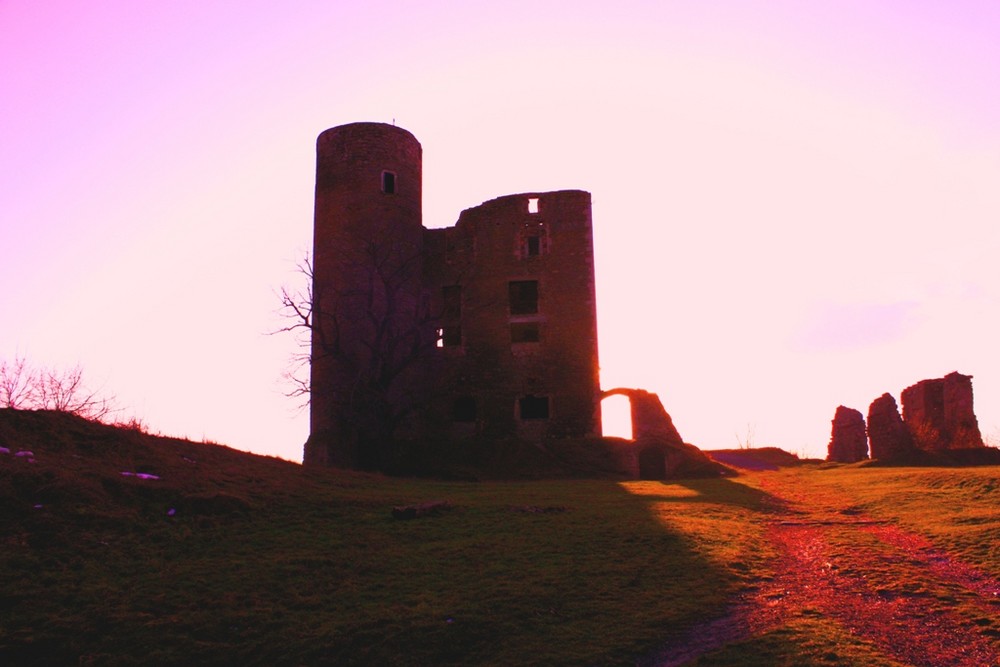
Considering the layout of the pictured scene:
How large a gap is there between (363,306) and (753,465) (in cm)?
1817

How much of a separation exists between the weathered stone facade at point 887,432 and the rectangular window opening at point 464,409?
49.7 ft

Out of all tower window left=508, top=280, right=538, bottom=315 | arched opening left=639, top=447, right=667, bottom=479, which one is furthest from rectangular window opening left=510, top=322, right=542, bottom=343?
arched opening left=639, top=447, right=667, bottom=479

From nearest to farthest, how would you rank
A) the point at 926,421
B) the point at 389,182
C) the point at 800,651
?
1. the point at 800,651
2. the point at 389,182
3. the point at 926,421

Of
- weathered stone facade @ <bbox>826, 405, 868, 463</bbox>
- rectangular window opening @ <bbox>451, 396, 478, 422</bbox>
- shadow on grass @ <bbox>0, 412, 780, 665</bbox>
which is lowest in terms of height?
shadow on grass @ <bbox>0, 412, 780, 665</bbox>

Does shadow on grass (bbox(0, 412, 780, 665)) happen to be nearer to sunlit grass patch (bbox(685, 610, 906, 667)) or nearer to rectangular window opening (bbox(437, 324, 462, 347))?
sunlit grass patch (bbox(685, 610, 906, 667))

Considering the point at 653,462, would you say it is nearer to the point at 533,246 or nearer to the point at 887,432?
the point at 533,246

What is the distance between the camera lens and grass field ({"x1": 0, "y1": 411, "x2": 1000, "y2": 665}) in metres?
8.91

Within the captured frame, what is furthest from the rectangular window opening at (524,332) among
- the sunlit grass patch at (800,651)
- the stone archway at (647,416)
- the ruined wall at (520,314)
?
the sunlit grass patch at (800,651)

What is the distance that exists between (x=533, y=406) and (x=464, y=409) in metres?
2.60

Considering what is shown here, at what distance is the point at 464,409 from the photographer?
31.2 meters

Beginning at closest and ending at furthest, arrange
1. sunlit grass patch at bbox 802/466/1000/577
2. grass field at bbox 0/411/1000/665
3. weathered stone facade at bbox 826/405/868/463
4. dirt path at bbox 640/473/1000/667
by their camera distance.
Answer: dirt path at bbox 640/473/1000/667, grass field at bbox 0/411/1000/665, sunlit grass patch at bbox 802/466/1000/577, weathered stone facade at bbox 826/405/868/463

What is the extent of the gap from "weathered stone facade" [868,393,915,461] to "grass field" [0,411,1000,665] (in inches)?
520

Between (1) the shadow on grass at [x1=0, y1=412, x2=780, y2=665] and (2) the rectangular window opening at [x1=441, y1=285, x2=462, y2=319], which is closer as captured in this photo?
(1) the shadow on grass at [x1=0, y1=412, x2=780, y2=665]

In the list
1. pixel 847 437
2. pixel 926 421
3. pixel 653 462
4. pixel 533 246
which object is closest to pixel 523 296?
pixel 533 246
